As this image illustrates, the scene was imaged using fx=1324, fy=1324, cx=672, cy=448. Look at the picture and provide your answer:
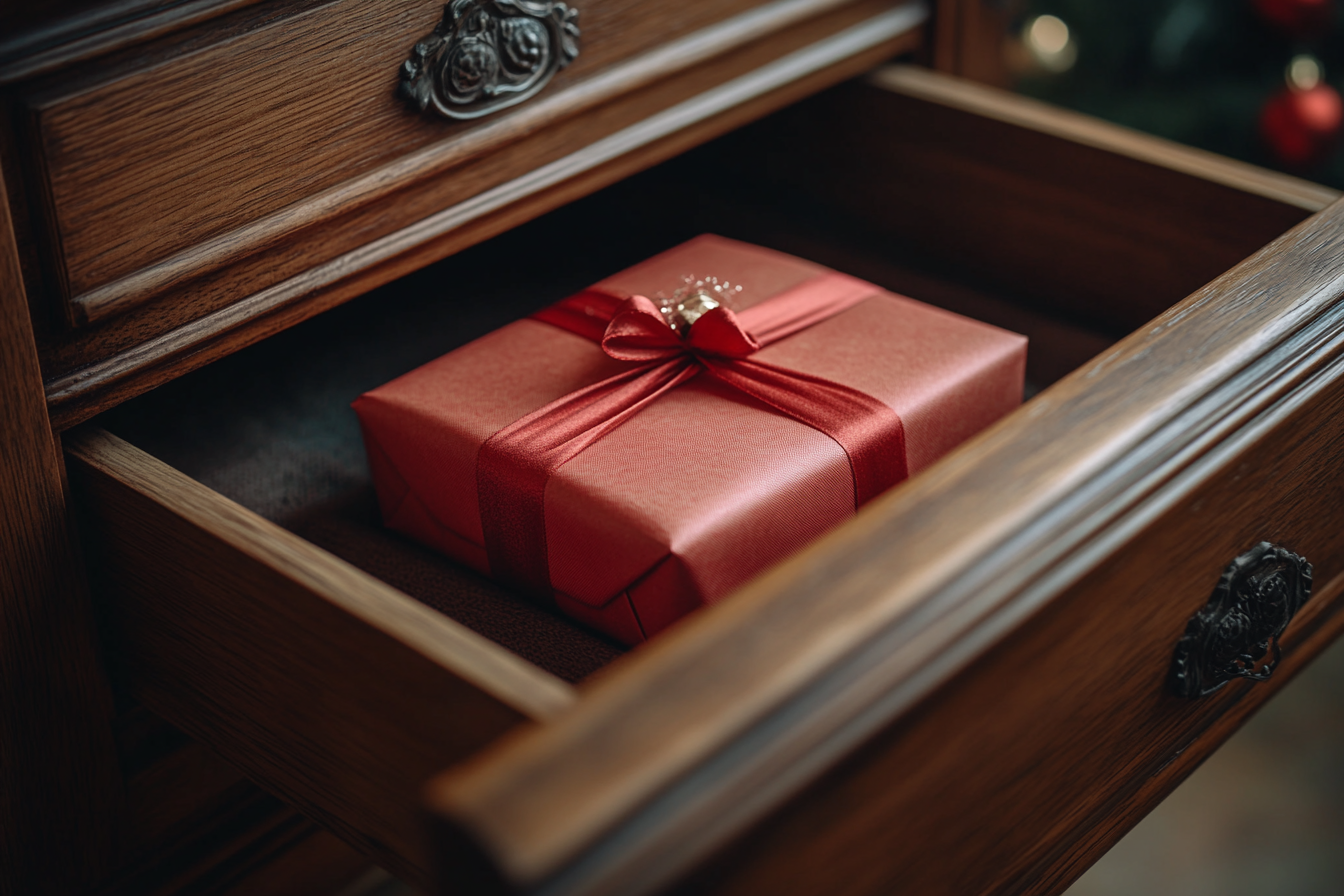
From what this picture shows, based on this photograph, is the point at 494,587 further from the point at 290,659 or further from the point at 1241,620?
the point at 1241,620

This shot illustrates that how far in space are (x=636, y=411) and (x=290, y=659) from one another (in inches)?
6.3

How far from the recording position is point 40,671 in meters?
0.48

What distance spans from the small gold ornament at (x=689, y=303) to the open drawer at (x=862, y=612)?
0.43 feet

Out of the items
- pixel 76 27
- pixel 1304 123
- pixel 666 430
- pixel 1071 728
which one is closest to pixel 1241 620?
pixel 1071 728

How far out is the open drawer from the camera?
29cm

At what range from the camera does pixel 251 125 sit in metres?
0.45

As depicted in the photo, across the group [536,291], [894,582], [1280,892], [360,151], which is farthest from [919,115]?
[1280,892]

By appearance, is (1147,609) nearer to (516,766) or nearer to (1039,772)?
(1039,772)

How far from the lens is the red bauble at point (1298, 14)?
3.29 ft

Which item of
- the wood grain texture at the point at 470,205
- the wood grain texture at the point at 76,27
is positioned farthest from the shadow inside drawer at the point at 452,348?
the wood grain texture at the point at 76,27

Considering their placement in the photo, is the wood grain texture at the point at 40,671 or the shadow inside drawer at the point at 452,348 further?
the shadow inside drawer at the point at 452,348

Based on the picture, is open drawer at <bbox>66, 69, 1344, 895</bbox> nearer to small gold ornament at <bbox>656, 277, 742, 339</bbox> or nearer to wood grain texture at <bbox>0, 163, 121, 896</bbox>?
wood grain texture at <bbox>0, 163, 121, 896</bbox>

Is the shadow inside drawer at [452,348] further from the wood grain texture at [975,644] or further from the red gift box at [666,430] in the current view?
the wood grain texture at [975,644]

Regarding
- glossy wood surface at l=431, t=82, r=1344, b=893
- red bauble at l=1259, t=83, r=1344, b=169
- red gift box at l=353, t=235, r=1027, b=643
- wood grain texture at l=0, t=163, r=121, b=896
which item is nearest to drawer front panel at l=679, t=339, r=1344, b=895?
glossy wood surface at l=431, t=82, r=1344, b=893
